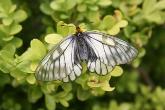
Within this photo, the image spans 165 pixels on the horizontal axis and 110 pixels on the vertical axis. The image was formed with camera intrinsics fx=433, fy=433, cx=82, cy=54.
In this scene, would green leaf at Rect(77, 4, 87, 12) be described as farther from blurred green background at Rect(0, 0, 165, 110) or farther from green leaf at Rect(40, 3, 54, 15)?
green leaf at Rect(40, 3, 54, 15)

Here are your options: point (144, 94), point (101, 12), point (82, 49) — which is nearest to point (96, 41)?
point (82, 49)

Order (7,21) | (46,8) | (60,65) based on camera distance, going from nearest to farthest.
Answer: (60,65) < (7,21) < (46,8)

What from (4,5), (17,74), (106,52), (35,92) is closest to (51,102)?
(35,92)

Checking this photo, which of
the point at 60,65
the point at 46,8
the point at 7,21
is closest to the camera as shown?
the point at 60,65

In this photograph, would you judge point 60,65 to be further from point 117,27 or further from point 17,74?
point 117,27

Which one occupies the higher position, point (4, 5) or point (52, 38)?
point (4, 5)

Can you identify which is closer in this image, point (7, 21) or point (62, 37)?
point (62, 37)
